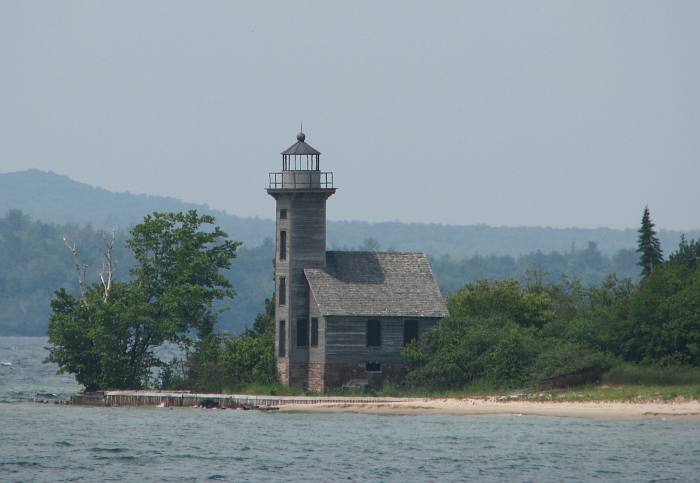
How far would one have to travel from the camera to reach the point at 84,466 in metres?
50.5

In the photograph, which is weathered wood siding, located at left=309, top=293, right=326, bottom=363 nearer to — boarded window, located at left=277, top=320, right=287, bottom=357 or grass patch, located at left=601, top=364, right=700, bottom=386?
boarded window, located at left=277, top=320, right=287, bottom=357

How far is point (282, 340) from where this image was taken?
70.1 metres

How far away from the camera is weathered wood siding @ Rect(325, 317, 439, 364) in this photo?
68312 millimetres

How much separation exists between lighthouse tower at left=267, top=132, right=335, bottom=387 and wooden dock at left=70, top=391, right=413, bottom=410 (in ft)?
9.26

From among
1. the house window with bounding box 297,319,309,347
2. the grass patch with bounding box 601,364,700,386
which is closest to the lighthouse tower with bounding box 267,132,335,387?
the house window with bounding box 297,319,309,347

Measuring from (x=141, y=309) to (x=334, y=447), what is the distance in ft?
63.7

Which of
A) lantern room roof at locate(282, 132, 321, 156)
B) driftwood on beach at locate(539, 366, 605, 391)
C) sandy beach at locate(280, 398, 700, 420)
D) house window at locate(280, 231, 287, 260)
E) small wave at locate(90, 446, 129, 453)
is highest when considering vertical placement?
lantern room roof at locate(282, 132, 321, 156)

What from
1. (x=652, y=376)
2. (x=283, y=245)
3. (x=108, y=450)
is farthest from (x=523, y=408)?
(x=108, y=450)

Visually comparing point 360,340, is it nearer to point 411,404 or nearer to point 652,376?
point 411,404

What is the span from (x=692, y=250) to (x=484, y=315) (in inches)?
496

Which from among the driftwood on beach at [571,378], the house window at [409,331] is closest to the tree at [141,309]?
the house window at [409,331]

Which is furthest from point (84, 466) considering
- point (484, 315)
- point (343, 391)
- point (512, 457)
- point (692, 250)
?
point (692, 250)

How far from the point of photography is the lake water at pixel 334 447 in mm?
48312

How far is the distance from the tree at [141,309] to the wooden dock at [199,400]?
1.22 metres
